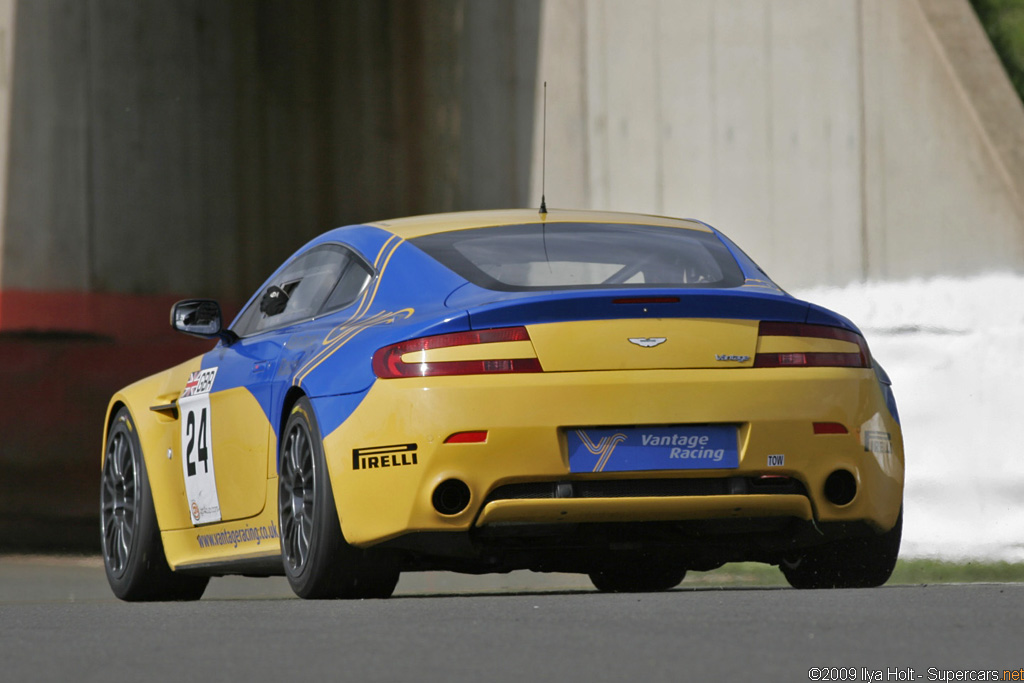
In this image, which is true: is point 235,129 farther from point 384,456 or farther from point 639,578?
point 384,456

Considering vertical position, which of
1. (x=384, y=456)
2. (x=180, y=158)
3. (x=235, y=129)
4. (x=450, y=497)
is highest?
(x=235, y=129)

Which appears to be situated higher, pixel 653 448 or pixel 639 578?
pixel 653 448

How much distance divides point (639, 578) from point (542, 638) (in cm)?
309

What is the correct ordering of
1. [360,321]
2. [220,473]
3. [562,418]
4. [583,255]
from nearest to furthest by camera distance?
[562,418], [360,321], [583,255], [220,473]

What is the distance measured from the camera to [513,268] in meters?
6.64

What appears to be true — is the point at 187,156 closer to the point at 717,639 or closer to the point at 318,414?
the point at 318,414

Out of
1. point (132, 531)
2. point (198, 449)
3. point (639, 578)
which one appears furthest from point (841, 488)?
point (132, 531)

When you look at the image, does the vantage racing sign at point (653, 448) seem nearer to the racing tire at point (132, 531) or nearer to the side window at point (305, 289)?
the side window at point (305, 289)

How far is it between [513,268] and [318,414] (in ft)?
2.77

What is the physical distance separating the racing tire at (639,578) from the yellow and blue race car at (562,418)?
0.89 m

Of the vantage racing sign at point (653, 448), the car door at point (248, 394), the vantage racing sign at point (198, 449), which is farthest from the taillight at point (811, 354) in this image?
the vantage racing sign at point (198, 449)

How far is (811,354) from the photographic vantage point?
6.30 metres

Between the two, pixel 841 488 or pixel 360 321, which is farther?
pixel 360 321

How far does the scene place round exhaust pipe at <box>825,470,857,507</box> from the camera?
20.7 ft
